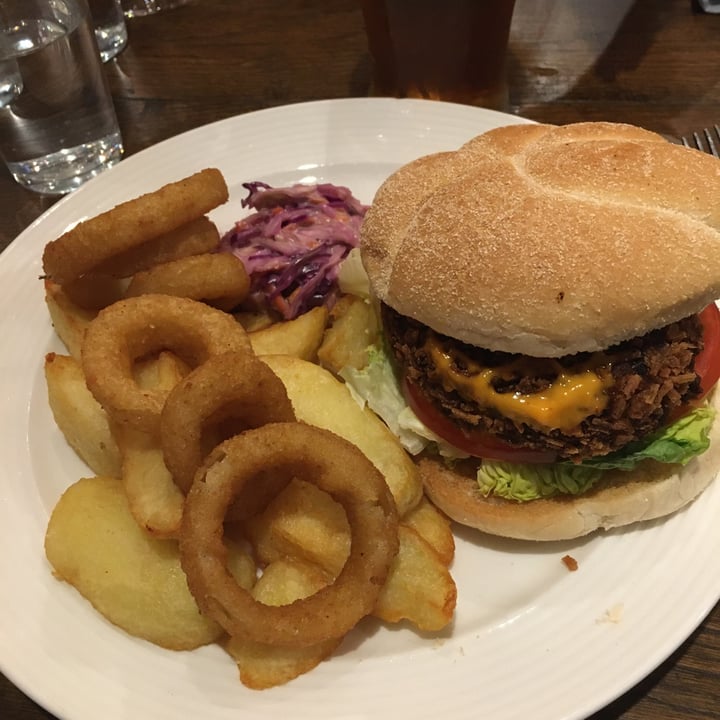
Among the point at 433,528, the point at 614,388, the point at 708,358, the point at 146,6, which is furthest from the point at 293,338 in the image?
the point at 146,6

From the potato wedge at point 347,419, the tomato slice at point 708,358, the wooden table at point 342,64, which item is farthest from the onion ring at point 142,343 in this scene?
the wooden table at point 342,64

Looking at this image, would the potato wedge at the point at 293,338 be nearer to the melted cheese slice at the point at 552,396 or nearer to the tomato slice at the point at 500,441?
the tomato slice at the point at 500,441

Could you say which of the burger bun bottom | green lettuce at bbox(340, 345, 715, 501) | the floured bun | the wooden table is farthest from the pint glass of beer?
the burger bun bottom

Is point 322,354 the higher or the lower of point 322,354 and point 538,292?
the lower

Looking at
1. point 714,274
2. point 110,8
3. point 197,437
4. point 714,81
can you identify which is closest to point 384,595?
point 197,437

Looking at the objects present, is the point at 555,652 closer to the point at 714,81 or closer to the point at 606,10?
the point at 714,81
